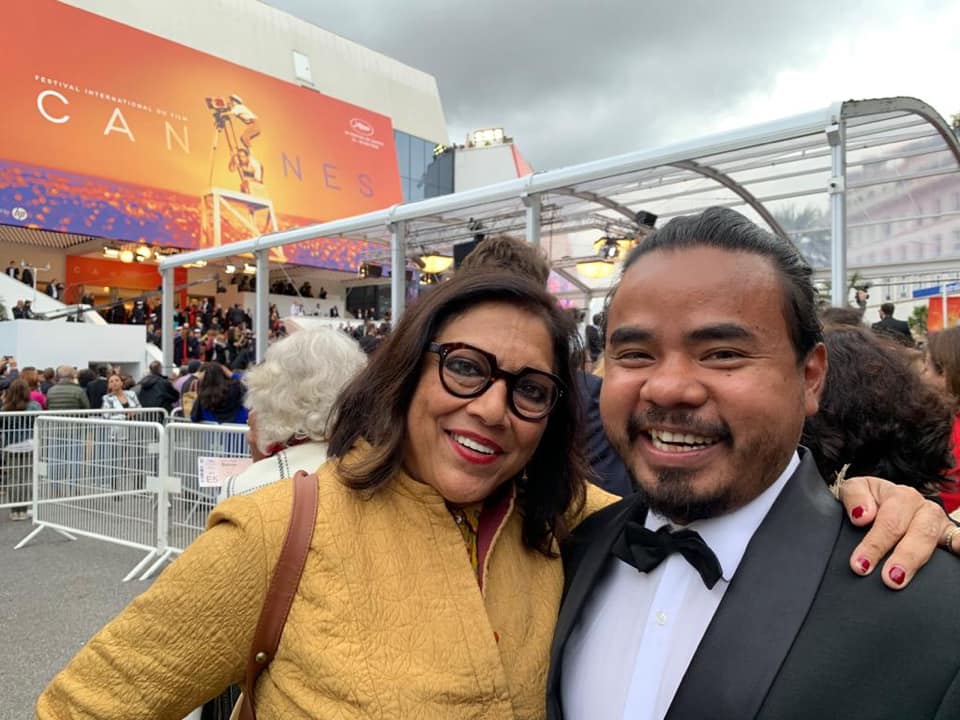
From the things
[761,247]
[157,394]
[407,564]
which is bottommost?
[157,394]

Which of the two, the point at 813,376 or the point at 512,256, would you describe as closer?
the point at 813,376

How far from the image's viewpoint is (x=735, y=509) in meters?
1.19

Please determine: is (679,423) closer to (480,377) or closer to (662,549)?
(662,549)

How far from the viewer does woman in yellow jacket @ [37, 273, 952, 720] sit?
1.21 meters

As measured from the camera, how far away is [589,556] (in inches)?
56.9

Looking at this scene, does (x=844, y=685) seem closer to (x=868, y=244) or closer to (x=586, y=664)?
(x=586, y=664)

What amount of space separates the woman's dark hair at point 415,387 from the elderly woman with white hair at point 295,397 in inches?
33.2

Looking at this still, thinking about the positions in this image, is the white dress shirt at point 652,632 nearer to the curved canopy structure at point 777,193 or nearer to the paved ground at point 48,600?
the paved ground at point 48,600

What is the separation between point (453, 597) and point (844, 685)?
689mm

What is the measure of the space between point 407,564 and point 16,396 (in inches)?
311

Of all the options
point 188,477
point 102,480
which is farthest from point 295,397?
point 102,480

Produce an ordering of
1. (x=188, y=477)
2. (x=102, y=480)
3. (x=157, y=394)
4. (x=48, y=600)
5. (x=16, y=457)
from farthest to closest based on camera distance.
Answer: (x=157, y=394) < (x=16, y=457) < (x=102, y=480) < (x=188, y=477) < (x=48, y=600)

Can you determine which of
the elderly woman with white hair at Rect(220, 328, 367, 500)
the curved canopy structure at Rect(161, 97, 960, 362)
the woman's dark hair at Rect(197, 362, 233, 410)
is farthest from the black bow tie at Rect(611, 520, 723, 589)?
the woman's dark hair at Rect(197, 362, 233, 410)

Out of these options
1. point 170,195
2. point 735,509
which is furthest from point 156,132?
point 735,509
